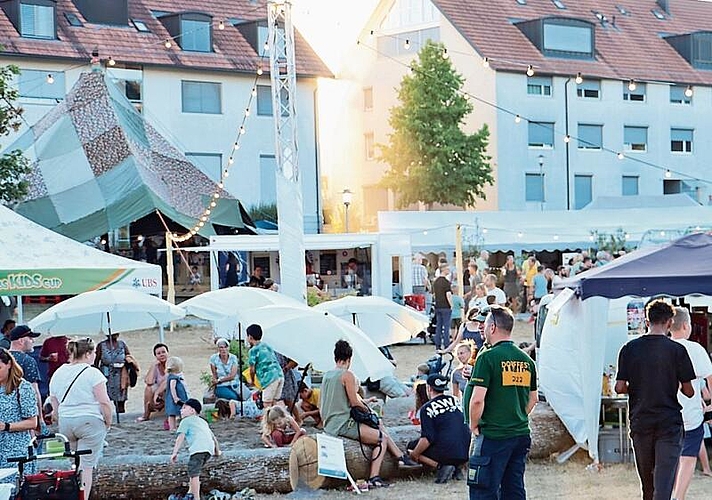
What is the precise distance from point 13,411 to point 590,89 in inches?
1464

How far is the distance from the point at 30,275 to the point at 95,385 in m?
2.86

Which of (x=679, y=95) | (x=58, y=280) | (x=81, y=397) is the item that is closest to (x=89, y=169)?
(x=58, y=280)

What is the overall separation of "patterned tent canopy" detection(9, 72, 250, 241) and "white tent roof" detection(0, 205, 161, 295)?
14.7 metres

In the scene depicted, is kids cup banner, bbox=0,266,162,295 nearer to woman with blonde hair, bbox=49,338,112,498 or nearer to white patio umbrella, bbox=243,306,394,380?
white patio umbrella, bbox=243,306,394,380

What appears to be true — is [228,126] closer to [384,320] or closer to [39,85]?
[39,85]

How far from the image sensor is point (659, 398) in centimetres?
734

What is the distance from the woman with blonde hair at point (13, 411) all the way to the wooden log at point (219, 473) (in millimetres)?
2015

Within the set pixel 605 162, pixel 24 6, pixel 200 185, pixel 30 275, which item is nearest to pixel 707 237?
pixel 30 275

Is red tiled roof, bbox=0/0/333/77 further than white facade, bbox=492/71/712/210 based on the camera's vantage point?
No

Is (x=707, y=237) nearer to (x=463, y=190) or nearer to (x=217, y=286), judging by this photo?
(x=217, y=286)

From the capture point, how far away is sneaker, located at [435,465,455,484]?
10.3 meters

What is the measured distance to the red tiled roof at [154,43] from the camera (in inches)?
1316

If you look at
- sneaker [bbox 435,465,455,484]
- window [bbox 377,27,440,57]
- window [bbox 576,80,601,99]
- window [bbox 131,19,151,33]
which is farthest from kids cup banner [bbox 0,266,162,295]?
window [bbox 576,80,601,99]

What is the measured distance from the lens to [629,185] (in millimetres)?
43344
